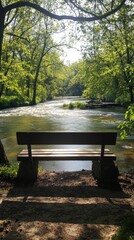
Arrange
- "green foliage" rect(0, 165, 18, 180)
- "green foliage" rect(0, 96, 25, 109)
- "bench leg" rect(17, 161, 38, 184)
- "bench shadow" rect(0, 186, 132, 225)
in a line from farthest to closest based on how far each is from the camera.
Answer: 1. "green foliage" rect(0, 96, 25, 109)
2. "green foliage" rect(0, 165, 18, 180)
3. "bench leg" rect(17, 161, 38, 184)
4. "bench shadow" rect(0, 186, 132, 225)

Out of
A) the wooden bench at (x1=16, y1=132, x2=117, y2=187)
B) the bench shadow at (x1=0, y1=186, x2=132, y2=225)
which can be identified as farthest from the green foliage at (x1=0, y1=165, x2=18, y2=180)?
the bench shadow at (x1=0, y1=186, x2=132, y2=225)

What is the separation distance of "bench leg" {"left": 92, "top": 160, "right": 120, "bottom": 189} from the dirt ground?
0.19m

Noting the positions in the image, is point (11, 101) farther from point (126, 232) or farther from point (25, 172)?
point (126, 232)

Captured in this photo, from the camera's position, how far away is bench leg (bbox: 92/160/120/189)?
6.50 metres

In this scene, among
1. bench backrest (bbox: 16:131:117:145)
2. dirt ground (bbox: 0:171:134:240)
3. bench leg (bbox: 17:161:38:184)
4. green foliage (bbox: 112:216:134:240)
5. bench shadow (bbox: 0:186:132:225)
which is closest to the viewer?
green foliage (bbox: 112:216:134:240)

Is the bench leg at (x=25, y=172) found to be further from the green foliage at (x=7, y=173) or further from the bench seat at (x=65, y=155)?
the green foliage at (x=7, y=173)

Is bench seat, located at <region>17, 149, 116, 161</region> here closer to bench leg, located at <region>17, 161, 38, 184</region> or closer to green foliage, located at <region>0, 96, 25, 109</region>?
bench leg, located at <region>17, 161, 38, 184</region>

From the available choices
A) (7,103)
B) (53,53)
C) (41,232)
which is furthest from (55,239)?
(53,53)

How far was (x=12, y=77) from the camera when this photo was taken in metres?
28.8

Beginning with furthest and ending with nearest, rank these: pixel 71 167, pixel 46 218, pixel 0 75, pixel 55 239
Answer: pixel 0 75, pixel 71 167, pixel 46 218, pixel 55 239

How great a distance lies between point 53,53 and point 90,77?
10277mm

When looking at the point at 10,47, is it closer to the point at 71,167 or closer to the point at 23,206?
the point at 71,167

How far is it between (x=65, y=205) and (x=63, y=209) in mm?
210

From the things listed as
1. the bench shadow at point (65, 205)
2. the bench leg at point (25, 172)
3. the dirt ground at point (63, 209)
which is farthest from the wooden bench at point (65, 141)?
the bench shadow at point (65, 205)
